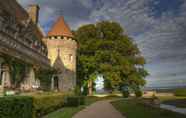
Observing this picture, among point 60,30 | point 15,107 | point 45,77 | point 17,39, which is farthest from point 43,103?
point 60,30

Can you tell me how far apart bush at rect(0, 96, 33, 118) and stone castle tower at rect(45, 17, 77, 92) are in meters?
18.2

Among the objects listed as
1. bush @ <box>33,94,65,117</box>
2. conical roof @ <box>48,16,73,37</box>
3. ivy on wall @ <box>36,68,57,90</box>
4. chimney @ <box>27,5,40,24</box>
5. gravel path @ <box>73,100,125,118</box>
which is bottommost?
gravel path @ <box>73,100,125,118</box>

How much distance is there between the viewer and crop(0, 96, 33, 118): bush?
7277mm

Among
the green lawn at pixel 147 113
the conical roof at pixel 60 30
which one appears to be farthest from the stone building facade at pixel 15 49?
the green lawn at pixel 147 113

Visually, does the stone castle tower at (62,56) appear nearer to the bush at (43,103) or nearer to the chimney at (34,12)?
the chimney at (34,12)

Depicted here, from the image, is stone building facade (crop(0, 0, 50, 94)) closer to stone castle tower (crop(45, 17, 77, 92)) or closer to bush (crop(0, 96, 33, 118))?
stone castle tower (crop(45, 17, 77, 92))

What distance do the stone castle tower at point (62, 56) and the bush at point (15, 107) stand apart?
18.2 metres

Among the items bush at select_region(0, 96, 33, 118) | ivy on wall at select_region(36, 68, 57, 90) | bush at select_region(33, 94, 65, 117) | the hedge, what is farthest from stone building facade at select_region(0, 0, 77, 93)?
bush at select_region(0, 96, 33, 118)

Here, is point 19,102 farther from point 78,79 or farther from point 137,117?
point 78,79

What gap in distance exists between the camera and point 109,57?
34438 millimetres

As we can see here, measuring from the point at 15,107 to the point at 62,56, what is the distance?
20.6 metres

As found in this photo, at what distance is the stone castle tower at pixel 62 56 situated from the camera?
90.1ft

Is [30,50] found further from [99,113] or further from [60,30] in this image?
[99,113]

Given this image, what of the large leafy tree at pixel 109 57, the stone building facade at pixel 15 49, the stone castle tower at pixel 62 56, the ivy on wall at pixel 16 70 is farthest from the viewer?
the large leafy tree at pixel 109 57
